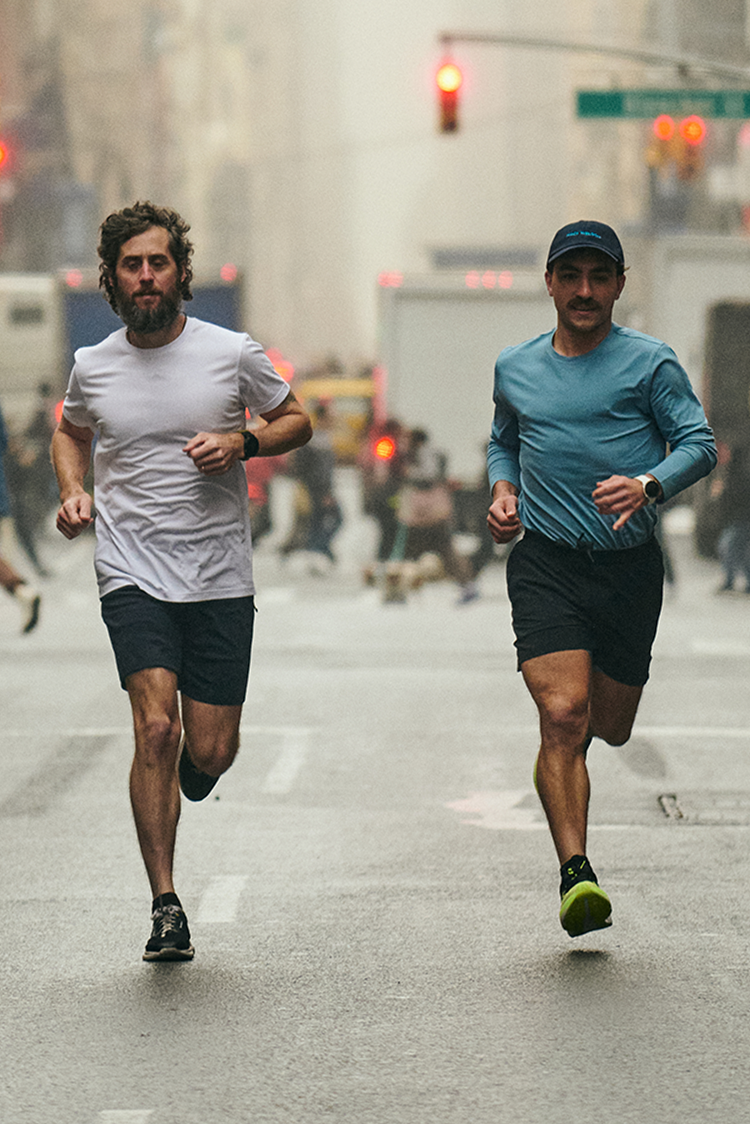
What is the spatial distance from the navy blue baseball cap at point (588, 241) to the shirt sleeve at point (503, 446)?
1.39 feet

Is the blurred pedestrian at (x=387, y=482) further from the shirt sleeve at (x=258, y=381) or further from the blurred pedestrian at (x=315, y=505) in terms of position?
the shirt sleeve at (x=258, y=381)

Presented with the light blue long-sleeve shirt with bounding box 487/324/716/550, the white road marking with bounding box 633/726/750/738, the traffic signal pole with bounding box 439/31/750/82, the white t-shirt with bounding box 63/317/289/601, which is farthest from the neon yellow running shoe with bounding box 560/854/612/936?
the traffic signal pole with bounding box 439/31/750/82

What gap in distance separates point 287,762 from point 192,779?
11.9 feet

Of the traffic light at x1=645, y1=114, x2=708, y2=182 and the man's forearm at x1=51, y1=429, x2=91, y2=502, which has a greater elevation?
the man's forearm at x1=51, y1=429, x2=91, y2=502

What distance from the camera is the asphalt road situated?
4773 mm

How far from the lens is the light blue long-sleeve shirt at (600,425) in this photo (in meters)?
6.11

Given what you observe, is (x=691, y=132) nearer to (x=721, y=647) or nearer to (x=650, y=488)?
(x=721, y=647)

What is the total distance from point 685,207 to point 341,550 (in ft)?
91.0

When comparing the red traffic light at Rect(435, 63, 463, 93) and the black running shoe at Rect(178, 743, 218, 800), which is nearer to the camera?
the black running shoe at Rect(178, 743, 218, 800)

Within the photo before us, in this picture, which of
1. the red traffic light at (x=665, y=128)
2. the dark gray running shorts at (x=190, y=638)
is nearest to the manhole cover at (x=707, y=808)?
the dark gray running shorts at (x=190, y=638)

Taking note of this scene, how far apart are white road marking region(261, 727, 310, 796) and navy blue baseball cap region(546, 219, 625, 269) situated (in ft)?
11.6

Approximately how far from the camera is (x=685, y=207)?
53.5m

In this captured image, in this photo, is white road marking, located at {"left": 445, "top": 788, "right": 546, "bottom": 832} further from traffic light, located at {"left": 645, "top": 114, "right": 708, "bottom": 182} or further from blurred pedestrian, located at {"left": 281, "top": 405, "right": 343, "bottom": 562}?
traffic light, located at {"left": 645, "top": 114, "right": 708, "bottom": 182}

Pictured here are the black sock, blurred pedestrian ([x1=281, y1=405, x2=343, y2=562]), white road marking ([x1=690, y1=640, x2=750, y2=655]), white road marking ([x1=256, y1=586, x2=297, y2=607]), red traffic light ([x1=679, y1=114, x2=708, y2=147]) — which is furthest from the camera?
red traffic light ([x1=679, y1=114, x2=708, y2=147])
